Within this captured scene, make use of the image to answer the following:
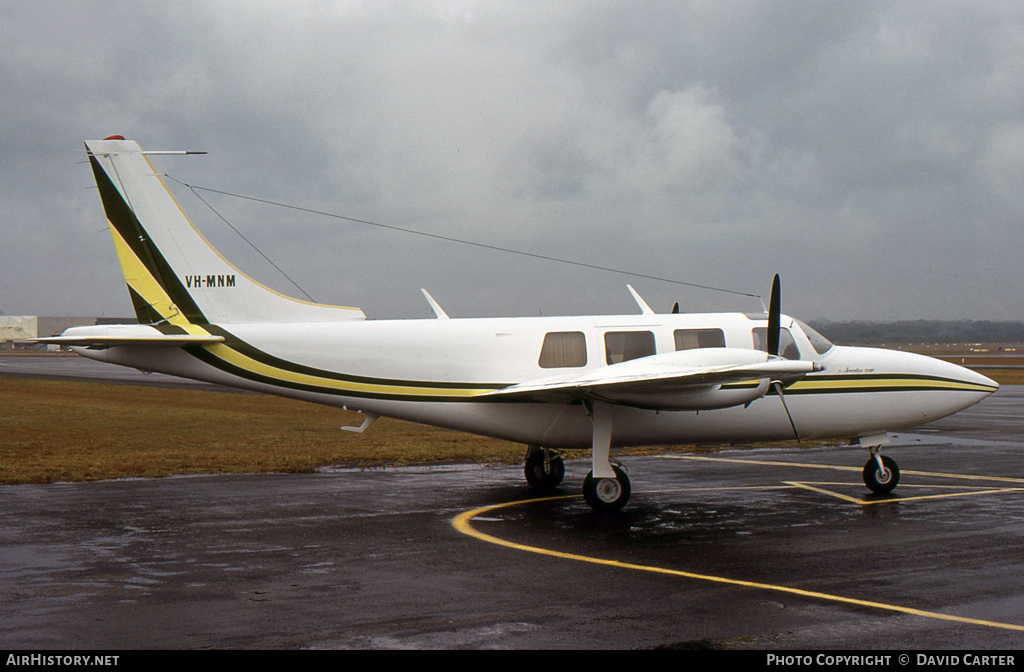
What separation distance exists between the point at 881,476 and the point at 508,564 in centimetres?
835

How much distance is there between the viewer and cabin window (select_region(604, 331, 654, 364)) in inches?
595

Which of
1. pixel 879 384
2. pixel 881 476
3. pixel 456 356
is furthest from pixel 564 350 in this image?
pixel 881 476

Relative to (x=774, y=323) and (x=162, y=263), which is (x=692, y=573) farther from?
(x=162, y=263)

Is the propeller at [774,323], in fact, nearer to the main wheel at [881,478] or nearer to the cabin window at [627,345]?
the cabin window at [627,345]

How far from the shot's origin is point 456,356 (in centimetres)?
1528

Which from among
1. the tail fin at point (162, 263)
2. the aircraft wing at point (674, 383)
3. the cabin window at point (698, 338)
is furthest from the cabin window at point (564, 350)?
the tail fin at point (162, 263)

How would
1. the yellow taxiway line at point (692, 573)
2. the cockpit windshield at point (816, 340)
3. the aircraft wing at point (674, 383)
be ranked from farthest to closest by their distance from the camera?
the cockpit windshield at point (816, 340)
the aircraft wing at point (674, 383)
the yellow taxiway line at point (692, 573)

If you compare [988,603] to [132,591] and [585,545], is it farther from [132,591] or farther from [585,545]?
[132,591]

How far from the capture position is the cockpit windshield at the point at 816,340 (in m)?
15.8

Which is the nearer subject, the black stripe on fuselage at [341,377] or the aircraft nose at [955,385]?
the black stripe on fuselage at [341,377]

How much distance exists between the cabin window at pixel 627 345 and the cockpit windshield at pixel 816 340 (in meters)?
2.97

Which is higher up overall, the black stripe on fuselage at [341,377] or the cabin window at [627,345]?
the cabin window at [627,345]

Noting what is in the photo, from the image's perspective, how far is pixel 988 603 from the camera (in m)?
8.62

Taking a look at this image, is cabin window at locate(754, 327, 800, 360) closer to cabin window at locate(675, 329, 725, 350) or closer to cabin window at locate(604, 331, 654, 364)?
cabin window at locate(675, 329, 725, 350)
